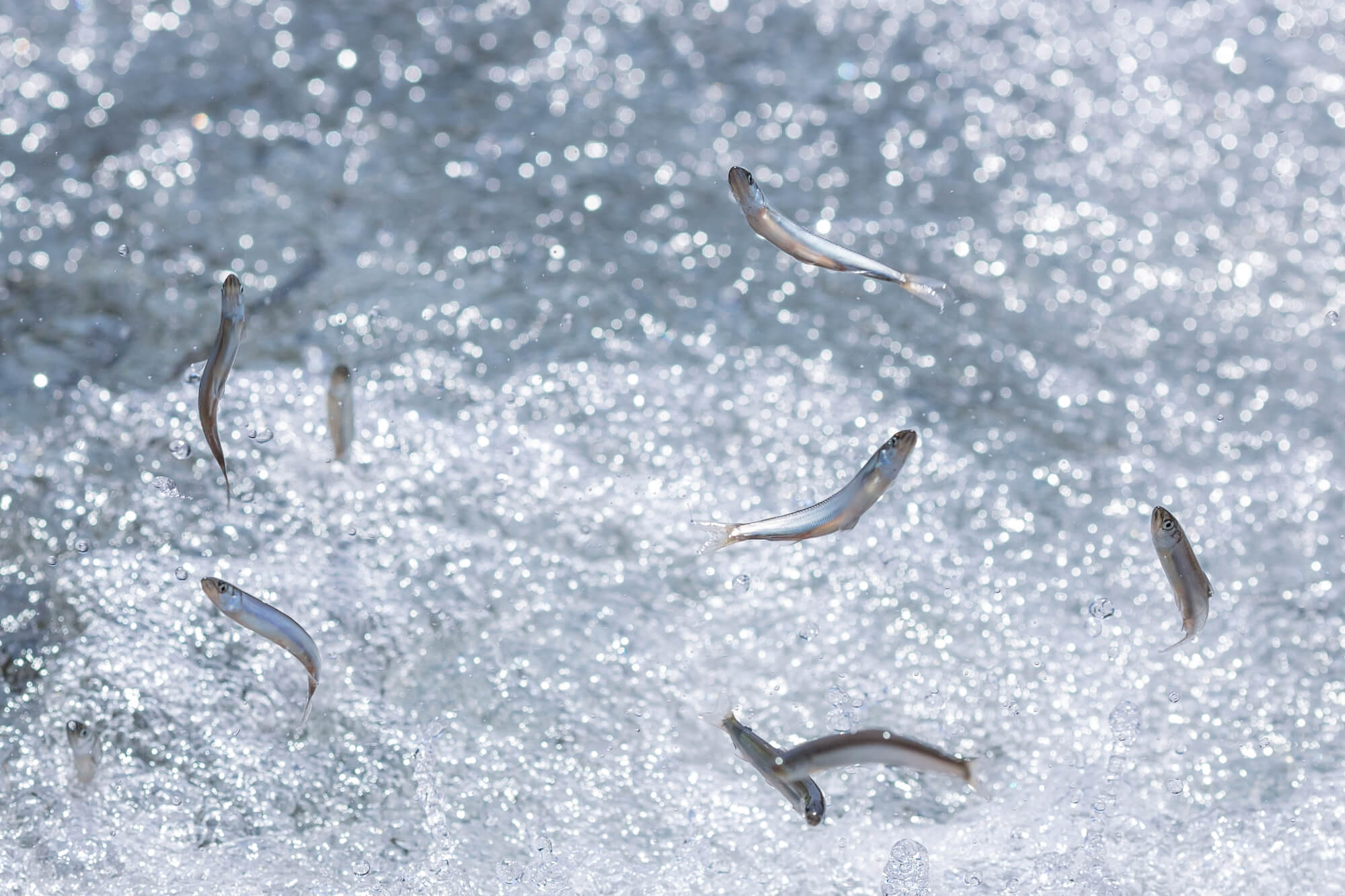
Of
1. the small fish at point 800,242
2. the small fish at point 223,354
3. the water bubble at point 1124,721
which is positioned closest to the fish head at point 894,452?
the small fish at point 800,242

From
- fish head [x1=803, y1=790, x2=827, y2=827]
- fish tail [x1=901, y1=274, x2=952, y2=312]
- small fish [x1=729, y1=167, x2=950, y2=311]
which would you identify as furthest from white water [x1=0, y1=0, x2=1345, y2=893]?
small fish [x1=729, y1=167, x2=950, y2=311]

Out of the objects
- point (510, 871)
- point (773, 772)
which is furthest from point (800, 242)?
point (510, 871)

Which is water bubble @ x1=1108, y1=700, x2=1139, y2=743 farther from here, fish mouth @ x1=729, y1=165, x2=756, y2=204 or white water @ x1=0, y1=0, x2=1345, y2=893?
fish mouth @ x1=729, y1=165, x2=756, y2=204

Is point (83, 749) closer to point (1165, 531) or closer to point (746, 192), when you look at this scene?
point (746, 192)

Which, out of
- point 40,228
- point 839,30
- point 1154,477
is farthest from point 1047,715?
point 40,228

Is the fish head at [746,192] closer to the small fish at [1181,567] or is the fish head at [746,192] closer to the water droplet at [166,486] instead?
the small fish at [1181,567]

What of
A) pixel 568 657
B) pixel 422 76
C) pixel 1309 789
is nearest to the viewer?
pixel 1309 789

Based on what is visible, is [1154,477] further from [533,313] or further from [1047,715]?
[533,313]
